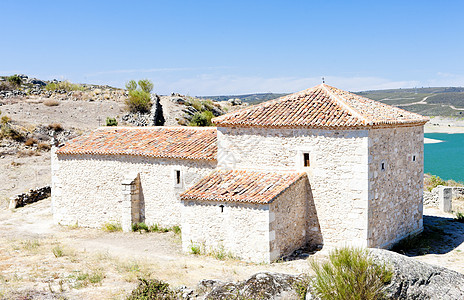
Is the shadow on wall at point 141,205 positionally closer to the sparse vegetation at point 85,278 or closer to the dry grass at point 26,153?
the sparse vegetation at point 85,278

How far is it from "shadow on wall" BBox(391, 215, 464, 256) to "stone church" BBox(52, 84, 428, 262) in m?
0.41

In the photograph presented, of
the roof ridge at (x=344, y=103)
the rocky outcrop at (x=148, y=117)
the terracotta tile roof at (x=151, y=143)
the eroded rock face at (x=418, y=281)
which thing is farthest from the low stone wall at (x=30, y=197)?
the eroded rock face at (x=418, y=281)

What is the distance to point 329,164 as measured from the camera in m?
12.9

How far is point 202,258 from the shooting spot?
1289 cm

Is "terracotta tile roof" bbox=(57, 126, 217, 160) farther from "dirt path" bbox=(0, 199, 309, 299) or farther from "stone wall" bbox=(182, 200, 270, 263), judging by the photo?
"dirt path" bbox=(0, 199, 309, 299)

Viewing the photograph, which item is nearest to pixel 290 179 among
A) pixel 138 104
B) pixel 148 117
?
pixel 148 117

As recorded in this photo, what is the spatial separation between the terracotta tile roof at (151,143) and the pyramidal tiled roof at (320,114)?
6.25 feet

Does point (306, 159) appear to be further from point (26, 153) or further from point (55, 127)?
point (55, 127)

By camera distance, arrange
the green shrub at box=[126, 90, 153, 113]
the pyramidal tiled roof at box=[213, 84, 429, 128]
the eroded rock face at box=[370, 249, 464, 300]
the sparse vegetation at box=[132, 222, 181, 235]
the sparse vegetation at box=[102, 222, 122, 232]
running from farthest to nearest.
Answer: the green shrub at box=[126, 90, 153, 113] < the sparse vegetation at box=[102, 222, 122, 232] < the sparse vegetation at box=[132, 222, 181, 235] < the pyramidal tiled roof at box=[213, 84, 429, 128] < the eroded rock face at box=[370, 249, 464, 300]

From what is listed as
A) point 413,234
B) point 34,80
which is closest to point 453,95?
point 34,80

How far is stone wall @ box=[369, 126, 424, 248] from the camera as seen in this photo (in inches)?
505

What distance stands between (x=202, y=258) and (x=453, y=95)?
13758 centimetres

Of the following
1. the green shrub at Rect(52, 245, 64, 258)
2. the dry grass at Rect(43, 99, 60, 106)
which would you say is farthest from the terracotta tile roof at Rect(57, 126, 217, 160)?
the dry grass at Rect(43, 99, 60, 106)

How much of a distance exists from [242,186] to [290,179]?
1.44 metres
